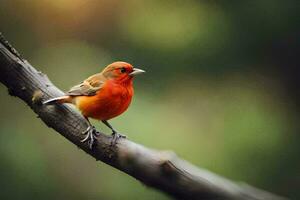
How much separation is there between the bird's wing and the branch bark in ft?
0.69

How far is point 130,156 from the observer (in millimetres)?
952

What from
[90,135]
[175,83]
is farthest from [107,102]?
[175,83]

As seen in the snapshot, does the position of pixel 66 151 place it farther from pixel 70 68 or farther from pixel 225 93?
pixel 225 93

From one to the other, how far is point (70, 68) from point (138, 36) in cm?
65

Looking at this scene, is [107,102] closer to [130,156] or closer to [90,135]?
[90,135]

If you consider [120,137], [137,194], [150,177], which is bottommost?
[150,177]

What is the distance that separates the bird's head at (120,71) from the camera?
1407 millimetres

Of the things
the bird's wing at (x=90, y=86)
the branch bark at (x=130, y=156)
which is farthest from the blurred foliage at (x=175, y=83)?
the branch bark at (x=130, y=156)

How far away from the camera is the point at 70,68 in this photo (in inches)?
154

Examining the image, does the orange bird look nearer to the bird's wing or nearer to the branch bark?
the bird's wing

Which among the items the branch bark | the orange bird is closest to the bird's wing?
the orange bird

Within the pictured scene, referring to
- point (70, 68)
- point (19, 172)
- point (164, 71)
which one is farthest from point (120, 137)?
point (164, 71)

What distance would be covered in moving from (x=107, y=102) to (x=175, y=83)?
9.89ft

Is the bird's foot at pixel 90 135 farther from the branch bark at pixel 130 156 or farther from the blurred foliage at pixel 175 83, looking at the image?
the blurred foliage at pixel 175 83
